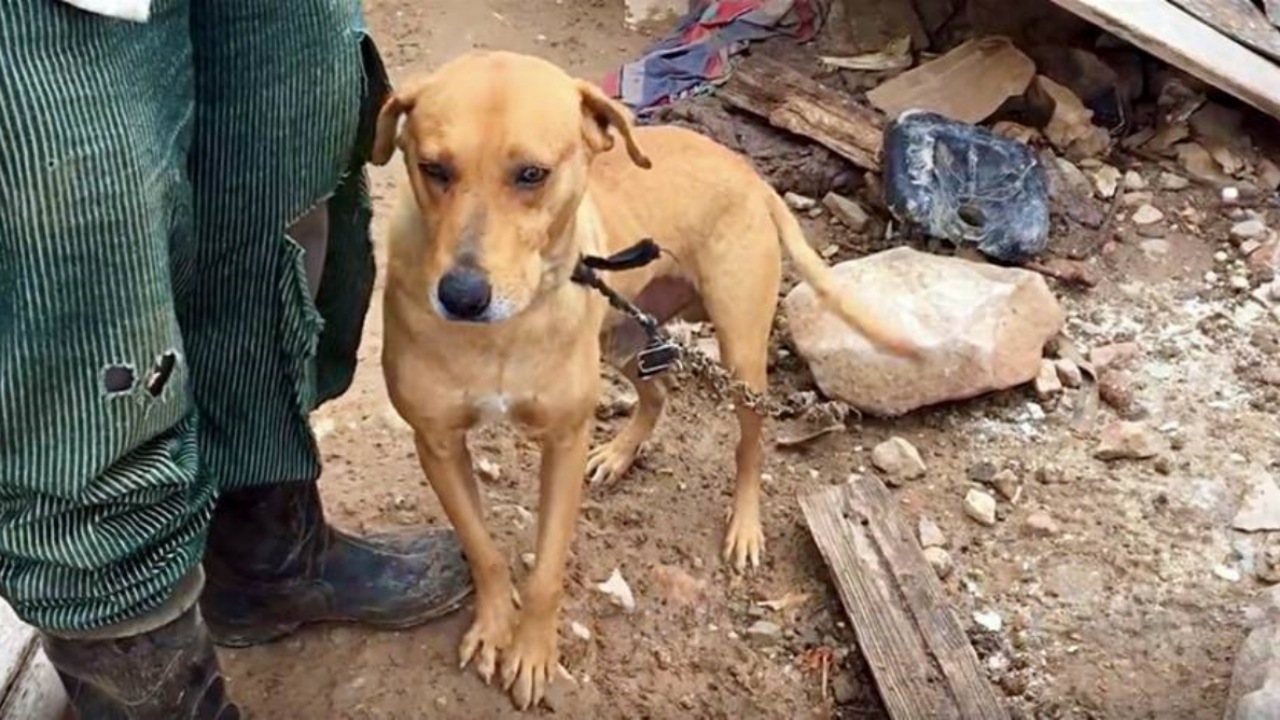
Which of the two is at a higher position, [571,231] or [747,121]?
[571,231]

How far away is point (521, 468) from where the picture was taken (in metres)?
3.54

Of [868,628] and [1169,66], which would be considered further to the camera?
[1169,66]

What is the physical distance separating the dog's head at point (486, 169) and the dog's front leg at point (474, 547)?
45cm

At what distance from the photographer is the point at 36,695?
2.61 m

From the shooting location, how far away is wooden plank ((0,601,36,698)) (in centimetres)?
258

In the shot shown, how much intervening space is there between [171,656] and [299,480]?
0.41 m

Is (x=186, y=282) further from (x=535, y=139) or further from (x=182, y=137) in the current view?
(x=535, y=139)

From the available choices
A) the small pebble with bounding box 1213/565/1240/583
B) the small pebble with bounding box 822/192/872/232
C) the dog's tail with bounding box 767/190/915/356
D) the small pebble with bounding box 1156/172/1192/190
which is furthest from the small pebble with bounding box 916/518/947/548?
the small pebble with bounding box 1156/172/1192/190

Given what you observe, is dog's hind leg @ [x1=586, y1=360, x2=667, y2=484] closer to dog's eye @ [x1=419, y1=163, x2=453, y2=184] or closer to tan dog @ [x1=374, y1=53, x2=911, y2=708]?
tan dog @ [x1=374, y1=53, x2=911, y2=708]

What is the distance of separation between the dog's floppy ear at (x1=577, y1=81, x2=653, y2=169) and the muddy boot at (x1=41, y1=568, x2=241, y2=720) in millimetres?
901

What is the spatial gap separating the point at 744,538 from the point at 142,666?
1.47 metres

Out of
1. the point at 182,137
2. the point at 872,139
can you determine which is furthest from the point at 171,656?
the point at 872,139

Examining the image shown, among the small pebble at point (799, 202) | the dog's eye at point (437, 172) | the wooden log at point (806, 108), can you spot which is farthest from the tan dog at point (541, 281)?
the wooden log at point (806, 108)

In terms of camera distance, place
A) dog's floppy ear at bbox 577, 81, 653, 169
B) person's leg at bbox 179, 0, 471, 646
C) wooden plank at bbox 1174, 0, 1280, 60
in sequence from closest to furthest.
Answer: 1. person's leg at bbox 179, 0, 471, 646
2. dog's floppy ear at bbox 577, 81, 653, 169
3. wooden plank at bbox 1174, 0, 1280, 60
